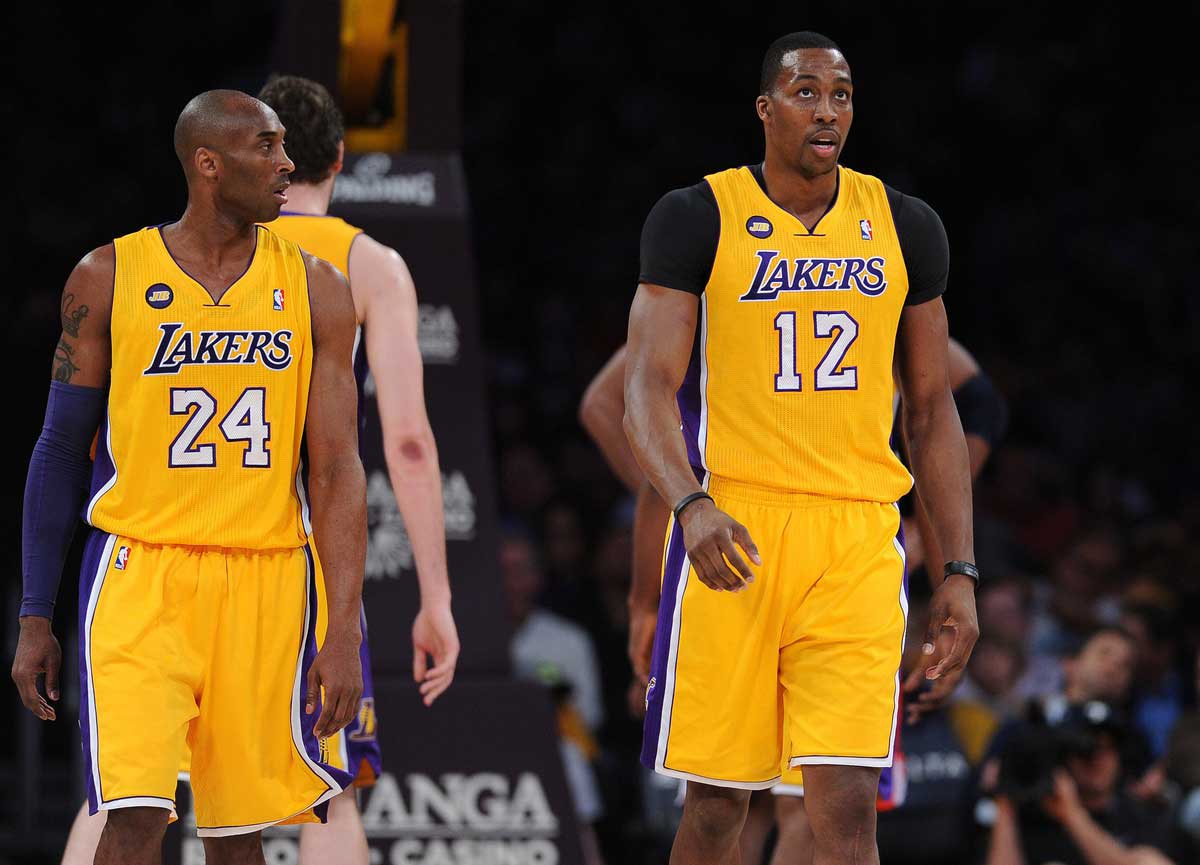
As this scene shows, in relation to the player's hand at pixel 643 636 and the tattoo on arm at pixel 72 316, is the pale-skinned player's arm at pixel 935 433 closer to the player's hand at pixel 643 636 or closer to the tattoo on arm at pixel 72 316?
the player's hand at pixel 643 636

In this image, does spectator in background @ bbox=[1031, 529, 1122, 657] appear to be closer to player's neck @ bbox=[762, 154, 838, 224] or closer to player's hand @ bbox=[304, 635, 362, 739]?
player's neck @ bbox=[762, 154, 838, 224]

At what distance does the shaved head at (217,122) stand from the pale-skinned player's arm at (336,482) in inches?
11.1

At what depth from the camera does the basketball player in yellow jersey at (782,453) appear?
12.9ft

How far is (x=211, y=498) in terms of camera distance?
3.68 m

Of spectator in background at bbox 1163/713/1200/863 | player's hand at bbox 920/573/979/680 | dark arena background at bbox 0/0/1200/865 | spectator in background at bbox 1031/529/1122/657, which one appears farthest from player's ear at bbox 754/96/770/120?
spectator in background at bbox 1031/529/1122/657

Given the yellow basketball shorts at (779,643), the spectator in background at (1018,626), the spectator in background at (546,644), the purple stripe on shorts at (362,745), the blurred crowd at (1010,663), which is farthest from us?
the spectator in background at (1018,626)

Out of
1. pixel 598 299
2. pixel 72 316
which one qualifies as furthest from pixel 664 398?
pixel 598 299

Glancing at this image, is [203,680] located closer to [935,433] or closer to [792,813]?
[935,433]

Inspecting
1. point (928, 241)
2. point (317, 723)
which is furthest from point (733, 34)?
point (317, 723)

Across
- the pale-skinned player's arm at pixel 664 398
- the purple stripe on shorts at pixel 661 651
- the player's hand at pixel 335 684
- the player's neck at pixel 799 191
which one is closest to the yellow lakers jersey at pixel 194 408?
the player's hand at pixel 335 684

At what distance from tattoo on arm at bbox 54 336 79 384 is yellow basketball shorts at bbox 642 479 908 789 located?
1299 mm

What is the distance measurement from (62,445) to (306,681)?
0.65 meters

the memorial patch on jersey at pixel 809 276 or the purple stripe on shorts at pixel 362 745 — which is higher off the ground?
the memorial patch on jersey at pixel 809 276

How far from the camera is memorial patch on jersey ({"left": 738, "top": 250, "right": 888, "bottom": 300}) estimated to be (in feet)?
13.1
